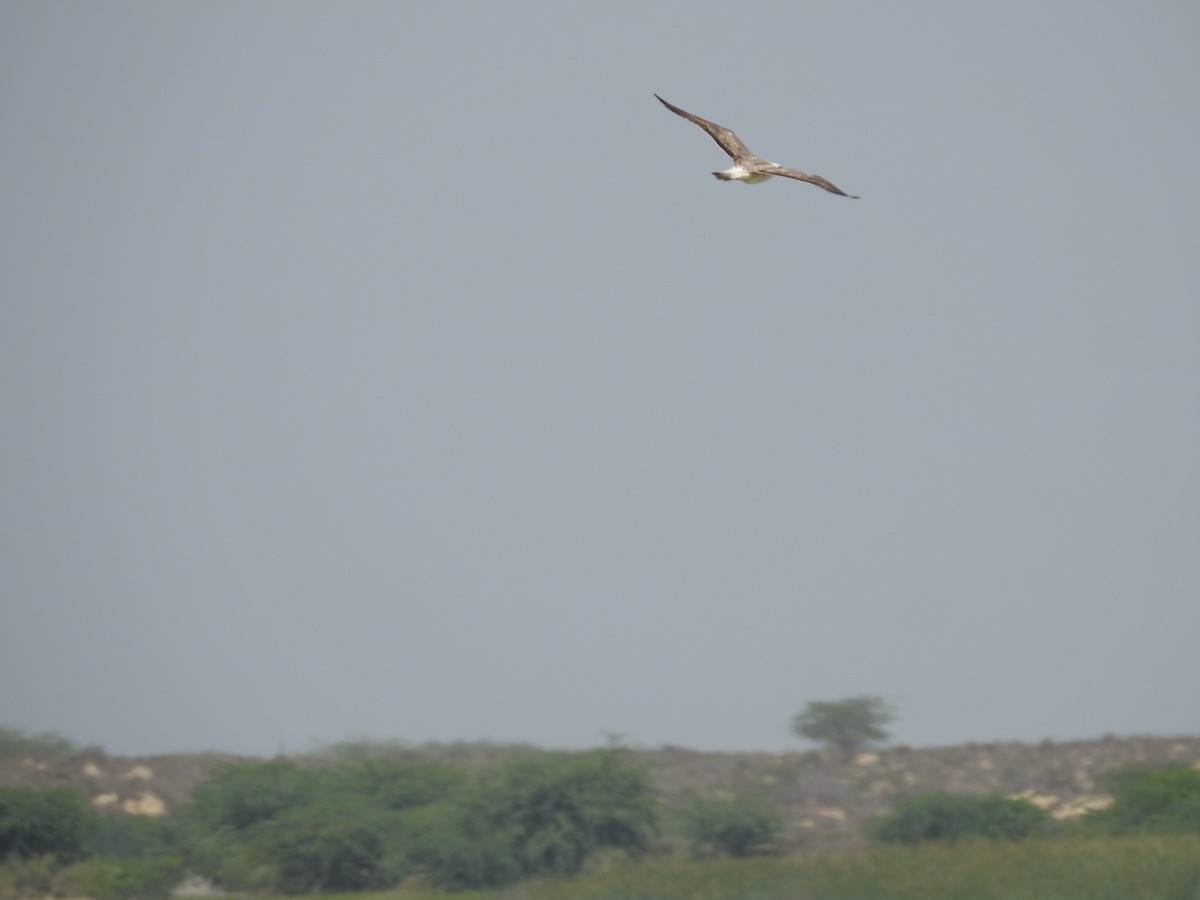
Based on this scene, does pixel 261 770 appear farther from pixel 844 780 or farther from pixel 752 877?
pixel 844 780

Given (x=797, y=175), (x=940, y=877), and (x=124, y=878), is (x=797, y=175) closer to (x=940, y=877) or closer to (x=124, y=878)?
(x=940, y=877)

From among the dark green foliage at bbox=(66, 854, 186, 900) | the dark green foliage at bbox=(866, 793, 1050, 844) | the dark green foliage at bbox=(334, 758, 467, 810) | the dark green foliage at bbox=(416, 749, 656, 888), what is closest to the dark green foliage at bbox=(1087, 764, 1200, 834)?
the dark green foliage at bbox=(866, 793, 1050, 844)

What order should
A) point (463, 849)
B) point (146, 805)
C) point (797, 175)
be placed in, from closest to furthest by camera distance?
1. point (797, 175)
2. point (463, 849)
3. point (146, 805)

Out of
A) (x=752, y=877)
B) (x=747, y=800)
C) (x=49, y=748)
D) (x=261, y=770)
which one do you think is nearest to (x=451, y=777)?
(x=261, y=770)

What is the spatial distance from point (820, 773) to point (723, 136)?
21720 millimetres

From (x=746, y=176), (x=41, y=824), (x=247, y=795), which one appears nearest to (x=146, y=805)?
(x=247, y=795)

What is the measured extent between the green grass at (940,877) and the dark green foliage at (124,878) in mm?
4745

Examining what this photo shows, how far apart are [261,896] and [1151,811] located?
42.6 feet

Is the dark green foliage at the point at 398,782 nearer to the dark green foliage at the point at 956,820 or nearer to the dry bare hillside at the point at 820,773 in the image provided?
the dry bare hillside at the point at 820,773

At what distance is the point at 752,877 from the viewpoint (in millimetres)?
17547

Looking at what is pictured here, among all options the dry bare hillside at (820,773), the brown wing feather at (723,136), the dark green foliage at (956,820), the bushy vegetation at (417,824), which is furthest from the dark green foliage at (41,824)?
the brown wing feather at (723,136)

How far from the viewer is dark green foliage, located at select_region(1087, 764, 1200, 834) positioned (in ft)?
74.5

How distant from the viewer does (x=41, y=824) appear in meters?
23.7

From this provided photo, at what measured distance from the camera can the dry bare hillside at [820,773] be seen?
31391 millimetres
